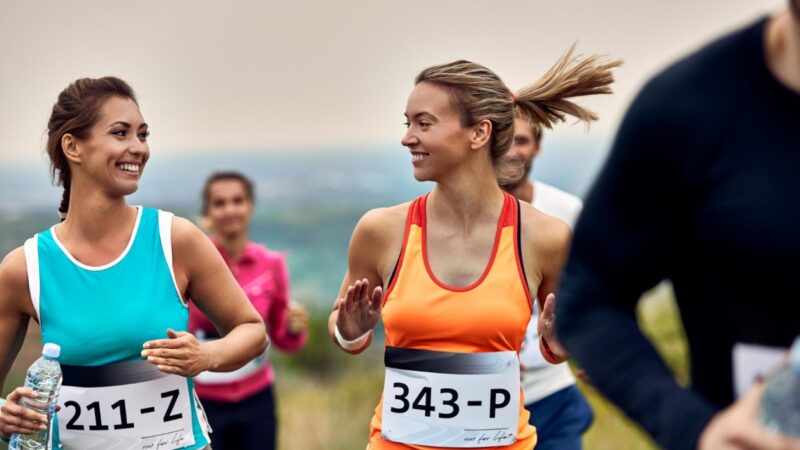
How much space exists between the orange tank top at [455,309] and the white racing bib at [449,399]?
0.10 feet

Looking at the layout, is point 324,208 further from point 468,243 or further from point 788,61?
point 788,61

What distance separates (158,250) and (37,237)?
38cm

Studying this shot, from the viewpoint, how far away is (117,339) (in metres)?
3.82

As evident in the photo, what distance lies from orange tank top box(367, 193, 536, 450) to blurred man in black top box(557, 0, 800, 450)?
6.80 ft

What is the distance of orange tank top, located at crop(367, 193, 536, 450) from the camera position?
13.0ft

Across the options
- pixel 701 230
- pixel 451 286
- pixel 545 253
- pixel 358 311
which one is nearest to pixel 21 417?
pixel 358 311

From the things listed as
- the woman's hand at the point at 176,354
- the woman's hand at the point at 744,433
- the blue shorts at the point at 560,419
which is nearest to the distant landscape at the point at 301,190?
the blue shorts at the point at 560,419

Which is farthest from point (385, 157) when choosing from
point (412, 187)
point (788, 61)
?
point (788, 61)

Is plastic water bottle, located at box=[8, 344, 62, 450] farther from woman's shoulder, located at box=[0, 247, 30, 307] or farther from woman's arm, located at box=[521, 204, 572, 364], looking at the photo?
woman's arm, located at box=[521, 204, 572, 364]

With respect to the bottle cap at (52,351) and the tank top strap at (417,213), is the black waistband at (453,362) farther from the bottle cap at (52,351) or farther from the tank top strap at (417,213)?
the bottle cap at (52,351)

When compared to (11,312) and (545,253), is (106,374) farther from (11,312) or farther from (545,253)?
(545,253)

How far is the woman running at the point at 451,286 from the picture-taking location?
3.99 m

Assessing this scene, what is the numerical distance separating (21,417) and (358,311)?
105 cm

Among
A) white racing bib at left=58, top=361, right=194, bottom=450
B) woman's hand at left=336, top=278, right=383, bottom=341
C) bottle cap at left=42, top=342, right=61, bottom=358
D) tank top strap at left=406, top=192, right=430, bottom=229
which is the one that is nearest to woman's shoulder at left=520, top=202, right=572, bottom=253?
tank top strap at left=406, top=192, right=430, bottom=229
